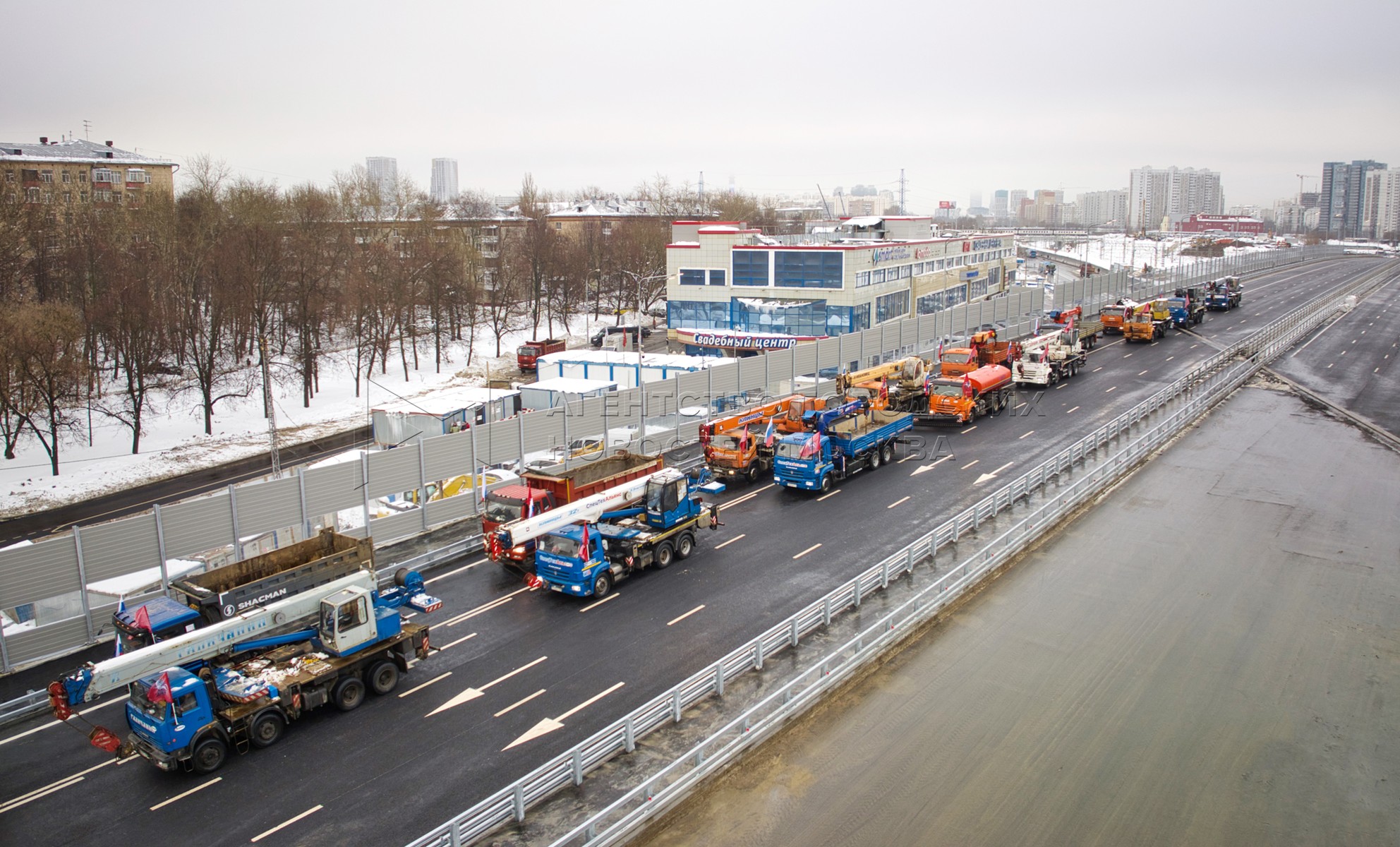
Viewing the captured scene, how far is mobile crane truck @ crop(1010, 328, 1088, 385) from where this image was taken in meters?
47.9

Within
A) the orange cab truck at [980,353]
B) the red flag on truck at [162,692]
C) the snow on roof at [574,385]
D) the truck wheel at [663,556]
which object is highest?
the orange cab truck at [980,353]

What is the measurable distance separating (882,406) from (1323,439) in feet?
59.7

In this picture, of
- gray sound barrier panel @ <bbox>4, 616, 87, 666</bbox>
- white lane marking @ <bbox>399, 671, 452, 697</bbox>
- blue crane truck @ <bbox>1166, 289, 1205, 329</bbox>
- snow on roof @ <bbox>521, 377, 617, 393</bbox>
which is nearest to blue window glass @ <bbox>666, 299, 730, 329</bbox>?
snow on roof @ <bbox>521, 377, 617, 393</bbox>

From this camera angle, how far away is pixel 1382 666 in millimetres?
19109

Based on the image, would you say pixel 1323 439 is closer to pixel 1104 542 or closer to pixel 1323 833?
pixel 1104 542

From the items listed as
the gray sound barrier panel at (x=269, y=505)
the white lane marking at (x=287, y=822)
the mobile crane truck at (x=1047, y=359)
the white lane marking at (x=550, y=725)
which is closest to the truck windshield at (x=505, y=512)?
the gray sound barrier panel at (x=269, y=505)

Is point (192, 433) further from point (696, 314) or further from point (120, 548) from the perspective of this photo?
point (696, 314)

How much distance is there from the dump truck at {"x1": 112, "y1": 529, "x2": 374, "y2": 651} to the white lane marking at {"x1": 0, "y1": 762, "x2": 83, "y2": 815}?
2379 mm

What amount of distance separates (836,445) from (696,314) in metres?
41.5

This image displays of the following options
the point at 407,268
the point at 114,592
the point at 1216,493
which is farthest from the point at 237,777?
the point at 407,268

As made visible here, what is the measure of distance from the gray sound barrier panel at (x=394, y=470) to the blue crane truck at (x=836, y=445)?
11.9 metres

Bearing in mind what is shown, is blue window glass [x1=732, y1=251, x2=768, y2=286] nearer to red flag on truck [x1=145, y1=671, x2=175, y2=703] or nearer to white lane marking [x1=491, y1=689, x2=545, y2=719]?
white lane marking [x1=491, y1=689, x2=545, y2=719]

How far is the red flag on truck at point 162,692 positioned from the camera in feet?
48.5

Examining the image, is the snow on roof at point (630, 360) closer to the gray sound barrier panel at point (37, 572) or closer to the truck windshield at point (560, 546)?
the truck windshield at point (560, 546)
